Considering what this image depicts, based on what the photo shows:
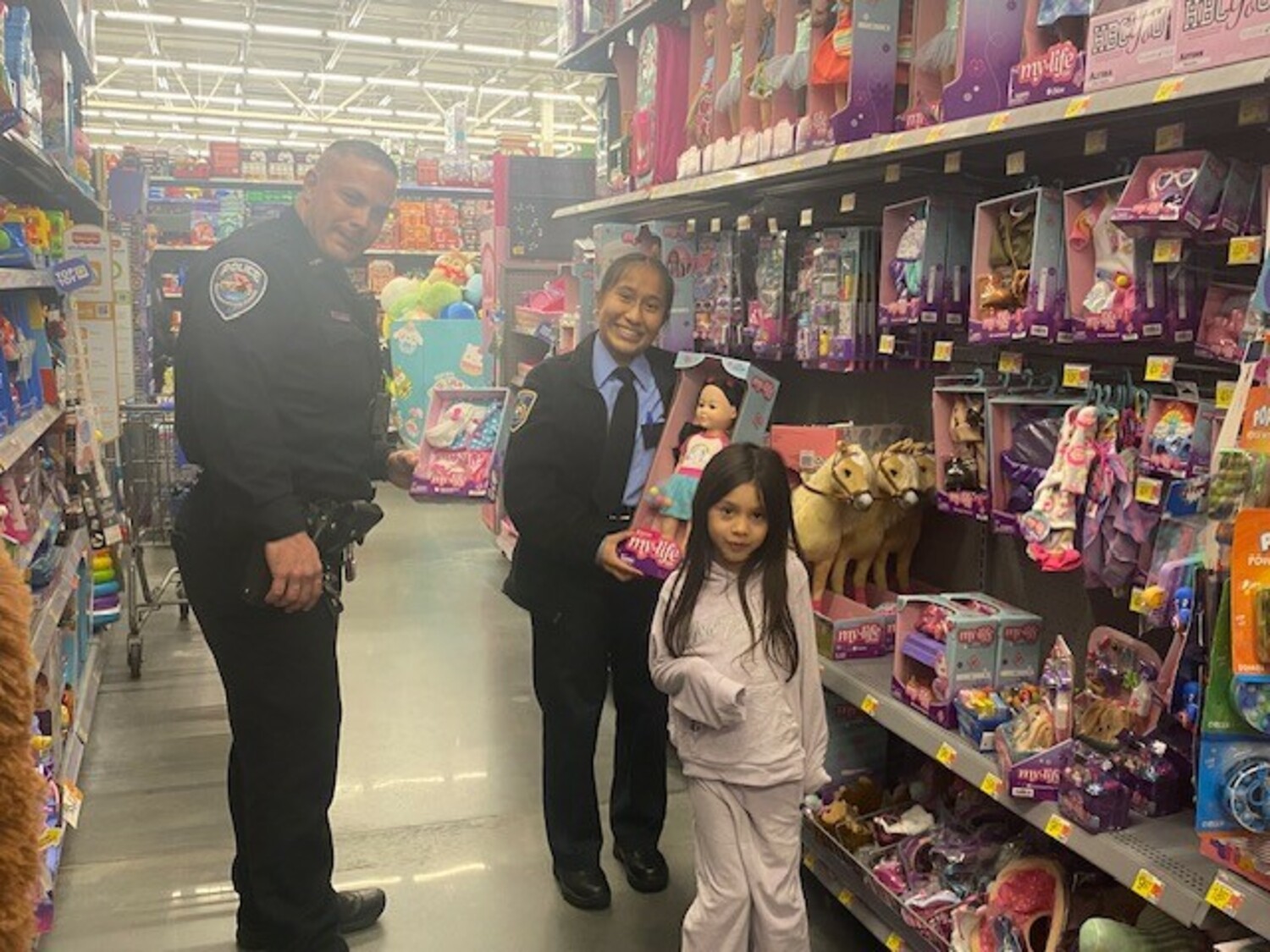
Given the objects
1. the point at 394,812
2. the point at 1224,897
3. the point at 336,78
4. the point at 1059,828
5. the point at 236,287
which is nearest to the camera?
the point at 1224,897

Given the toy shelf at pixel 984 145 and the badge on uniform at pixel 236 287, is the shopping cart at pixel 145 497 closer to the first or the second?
the badge on uniform at pixel 236 287

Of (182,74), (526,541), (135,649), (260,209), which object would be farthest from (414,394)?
(182,74)

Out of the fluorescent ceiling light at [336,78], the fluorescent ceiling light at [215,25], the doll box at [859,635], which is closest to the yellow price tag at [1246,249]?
the doll box at [859,635]

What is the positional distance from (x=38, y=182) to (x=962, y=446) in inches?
139

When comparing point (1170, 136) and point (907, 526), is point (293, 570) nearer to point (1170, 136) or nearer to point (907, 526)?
point (907, 526)

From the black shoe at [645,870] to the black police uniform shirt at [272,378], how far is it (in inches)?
53.2

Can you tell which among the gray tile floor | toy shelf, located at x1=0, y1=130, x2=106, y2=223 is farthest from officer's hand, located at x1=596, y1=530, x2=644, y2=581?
toy shelf, located at x1=0, y1=130, x2=106, y2=223

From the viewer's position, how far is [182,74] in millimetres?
17719

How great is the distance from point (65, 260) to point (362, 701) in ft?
6.55

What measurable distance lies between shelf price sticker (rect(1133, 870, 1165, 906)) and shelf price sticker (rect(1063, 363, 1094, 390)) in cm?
88

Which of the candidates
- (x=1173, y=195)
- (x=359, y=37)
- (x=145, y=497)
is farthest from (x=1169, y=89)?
(x=359, y=37)

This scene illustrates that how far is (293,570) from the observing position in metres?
2.32

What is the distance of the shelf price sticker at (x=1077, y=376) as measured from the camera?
84.4 inches

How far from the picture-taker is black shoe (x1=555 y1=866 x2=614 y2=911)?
3.01 m
